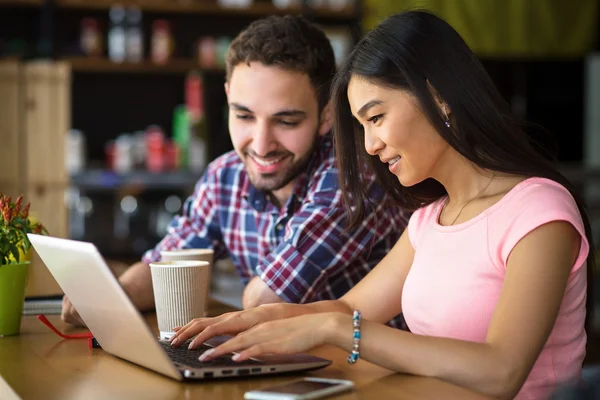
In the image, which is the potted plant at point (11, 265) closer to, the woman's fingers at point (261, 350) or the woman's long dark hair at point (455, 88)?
the woman's fingers at point (261, 350)

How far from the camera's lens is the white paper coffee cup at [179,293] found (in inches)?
51.9

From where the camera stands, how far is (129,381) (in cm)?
104

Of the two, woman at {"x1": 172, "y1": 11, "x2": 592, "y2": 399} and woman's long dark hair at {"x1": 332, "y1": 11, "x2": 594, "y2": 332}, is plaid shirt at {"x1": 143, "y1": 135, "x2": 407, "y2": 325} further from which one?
woman's long dark hair at {"x1": 332, "y1": 11, "x2": 594, "y2": 332}

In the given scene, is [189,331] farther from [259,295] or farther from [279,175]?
[279,175]

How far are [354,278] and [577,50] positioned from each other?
4074mm

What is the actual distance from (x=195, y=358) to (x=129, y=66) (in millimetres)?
3713

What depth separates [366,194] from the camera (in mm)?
1635

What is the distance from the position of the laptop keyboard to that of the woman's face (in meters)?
0.42

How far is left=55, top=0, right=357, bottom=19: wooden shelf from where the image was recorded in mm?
4523

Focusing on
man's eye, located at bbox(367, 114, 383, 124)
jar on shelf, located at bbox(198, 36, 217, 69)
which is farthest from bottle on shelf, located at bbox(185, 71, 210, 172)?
man's eye, located at bbox(367, 114, 383, 124)

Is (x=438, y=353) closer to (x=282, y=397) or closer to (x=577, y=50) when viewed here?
(x=282, y=397)

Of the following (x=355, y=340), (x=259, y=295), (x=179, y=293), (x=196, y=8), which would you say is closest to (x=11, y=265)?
(x=179, y=293)

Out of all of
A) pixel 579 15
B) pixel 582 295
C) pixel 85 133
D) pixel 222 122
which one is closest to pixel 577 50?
pixel 579 15

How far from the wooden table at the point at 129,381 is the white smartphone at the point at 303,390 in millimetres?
14
